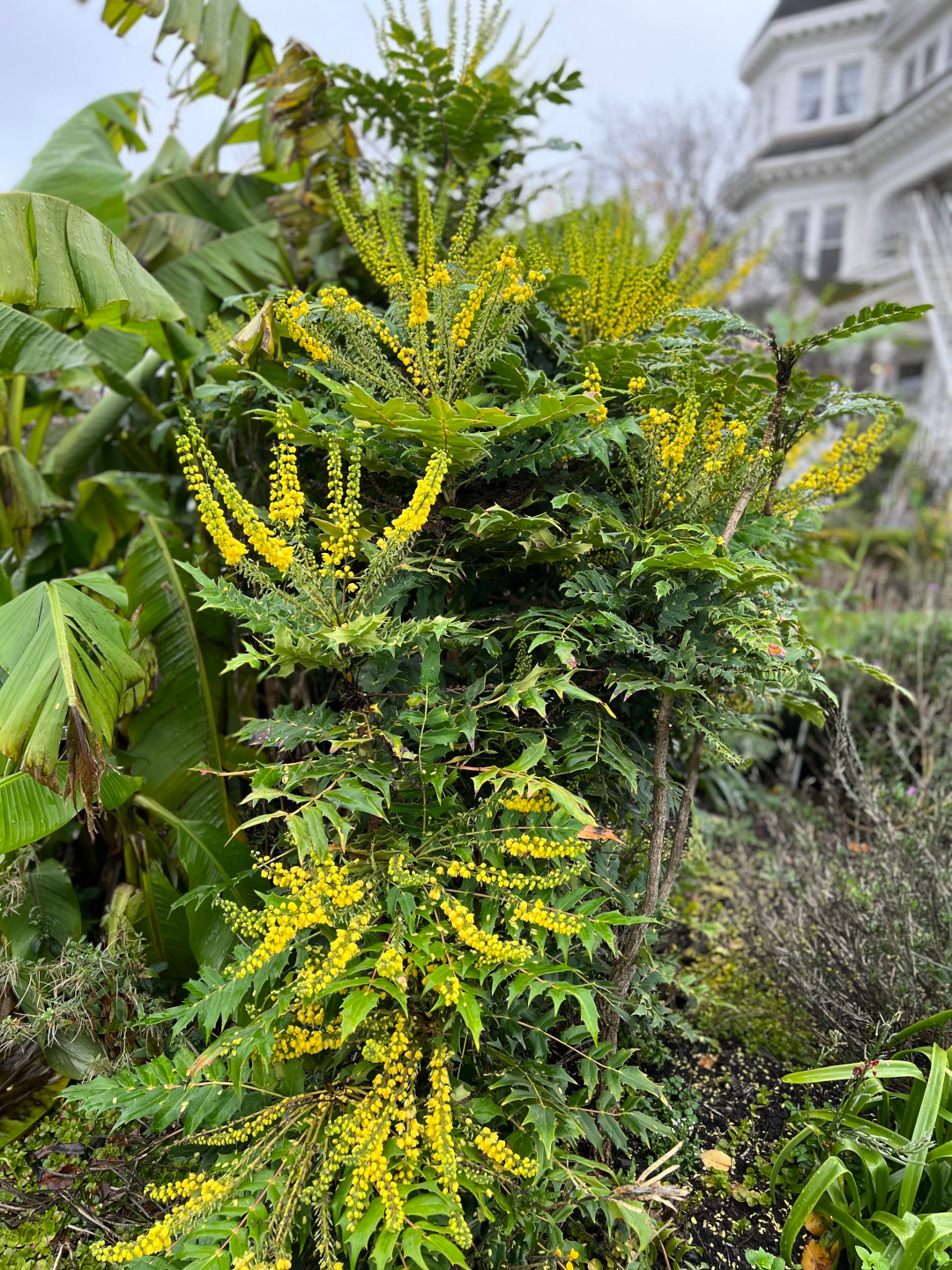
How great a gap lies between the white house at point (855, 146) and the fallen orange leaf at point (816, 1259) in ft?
55.8

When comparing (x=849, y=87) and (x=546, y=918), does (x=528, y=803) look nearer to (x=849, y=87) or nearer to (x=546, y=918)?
(x=546, y=918)

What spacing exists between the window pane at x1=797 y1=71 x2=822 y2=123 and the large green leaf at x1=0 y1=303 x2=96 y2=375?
81.4 feet

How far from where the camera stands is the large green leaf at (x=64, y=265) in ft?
7.51

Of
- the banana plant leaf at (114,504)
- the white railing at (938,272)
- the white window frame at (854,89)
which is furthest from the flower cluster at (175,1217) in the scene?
the white window frame at (854,89)

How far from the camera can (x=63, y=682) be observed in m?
2.12

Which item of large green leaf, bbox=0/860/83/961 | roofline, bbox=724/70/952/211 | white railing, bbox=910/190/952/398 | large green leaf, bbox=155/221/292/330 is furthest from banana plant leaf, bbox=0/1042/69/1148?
roofline, bbox=724/70/952/211

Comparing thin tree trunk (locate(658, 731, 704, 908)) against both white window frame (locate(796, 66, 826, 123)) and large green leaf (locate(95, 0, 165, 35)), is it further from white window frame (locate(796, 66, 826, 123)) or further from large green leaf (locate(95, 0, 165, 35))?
white window frame (locate(796, 66, 826, 123))

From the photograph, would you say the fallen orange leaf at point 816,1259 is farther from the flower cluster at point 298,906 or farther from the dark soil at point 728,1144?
the flower cluster at point 298,906

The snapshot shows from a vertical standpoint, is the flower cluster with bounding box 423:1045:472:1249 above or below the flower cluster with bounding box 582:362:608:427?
below

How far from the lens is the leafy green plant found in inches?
74.5

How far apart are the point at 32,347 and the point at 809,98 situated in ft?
83.0

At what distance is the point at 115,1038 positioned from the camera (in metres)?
2.39

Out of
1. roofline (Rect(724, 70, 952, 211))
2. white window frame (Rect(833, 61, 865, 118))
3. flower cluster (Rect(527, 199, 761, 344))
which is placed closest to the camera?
flower cluster (Rect(527, 199, 761, 344))

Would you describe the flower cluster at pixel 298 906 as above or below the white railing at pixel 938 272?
below
